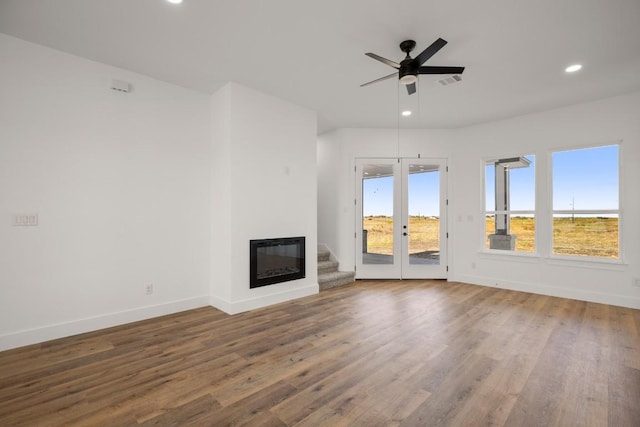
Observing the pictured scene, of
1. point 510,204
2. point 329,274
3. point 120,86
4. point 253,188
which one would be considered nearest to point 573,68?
point 510,204

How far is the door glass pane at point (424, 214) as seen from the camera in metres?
5.93

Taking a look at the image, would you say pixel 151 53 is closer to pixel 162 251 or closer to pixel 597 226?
pixel 162 251

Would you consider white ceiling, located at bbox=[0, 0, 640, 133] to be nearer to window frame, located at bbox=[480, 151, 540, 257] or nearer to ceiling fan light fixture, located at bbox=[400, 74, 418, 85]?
ceiling fan light fixture, located at bbox=[400, 74, 418, 85]

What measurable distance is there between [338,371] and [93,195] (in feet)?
10.7

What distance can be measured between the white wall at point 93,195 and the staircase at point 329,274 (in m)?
2.02

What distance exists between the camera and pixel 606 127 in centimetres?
445

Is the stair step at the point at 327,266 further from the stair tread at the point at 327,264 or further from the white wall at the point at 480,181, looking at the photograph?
the white wall at the point at 480,181

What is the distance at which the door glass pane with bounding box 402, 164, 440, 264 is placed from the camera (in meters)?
5.93

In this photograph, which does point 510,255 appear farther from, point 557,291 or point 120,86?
point 120,86

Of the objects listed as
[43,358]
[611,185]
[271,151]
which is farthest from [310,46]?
[611,185]

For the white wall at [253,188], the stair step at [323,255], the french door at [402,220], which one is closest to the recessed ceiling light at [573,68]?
the french door at [402,220]

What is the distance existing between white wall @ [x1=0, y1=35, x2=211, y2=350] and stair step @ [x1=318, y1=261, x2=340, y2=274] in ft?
7.14

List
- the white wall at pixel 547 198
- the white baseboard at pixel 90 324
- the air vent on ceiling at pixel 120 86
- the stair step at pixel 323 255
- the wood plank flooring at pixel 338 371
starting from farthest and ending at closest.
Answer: the stair step at pixel 323 255
the white wall at pixel 547 198
the air vent on ceiling at pixel 120 86
the white baseboard at pixel 90 324
the wood plank flooring at pixel 338 371

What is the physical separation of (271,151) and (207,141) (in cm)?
93
